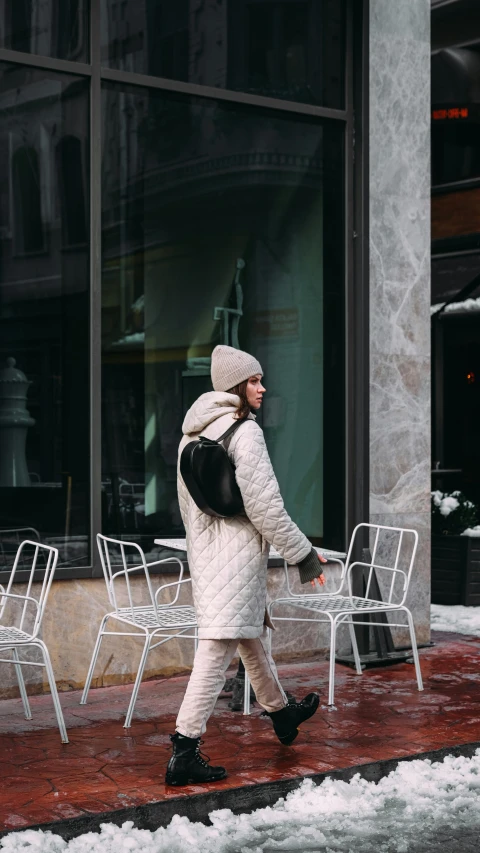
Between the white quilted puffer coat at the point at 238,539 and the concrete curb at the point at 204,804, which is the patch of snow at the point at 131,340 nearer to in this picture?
the white quilted puffer coat at the point at 238,539

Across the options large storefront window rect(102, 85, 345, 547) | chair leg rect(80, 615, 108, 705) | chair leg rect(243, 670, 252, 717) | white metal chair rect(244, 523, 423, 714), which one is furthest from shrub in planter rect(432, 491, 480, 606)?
chair leg rect(80, 615, 108, 705)

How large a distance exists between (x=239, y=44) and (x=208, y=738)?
453 cm

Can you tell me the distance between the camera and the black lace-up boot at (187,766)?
16.0 feet

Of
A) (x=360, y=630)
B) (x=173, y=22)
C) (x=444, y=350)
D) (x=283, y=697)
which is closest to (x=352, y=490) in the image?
(x=360, y=630)

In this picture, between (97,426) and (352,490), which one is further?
(352,490)

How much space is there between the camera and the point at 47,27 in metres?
7.06

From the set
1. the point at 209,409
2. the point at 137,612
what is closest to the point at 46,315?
the point at 137,612

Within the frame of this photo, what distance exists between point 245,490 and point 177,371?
296 centimetres

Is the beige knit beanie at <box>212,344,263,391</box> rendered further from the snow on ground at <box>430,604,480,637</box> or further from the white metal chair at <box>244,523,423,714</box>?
the snow on ground at <box>430,604,480,637</box>

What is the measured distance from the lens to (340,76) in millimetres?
8086

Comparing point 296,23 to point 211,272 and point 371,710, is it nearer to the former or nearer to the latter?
point 211,272

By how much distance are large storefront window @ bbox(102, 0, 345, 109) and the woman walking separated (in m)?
3.02

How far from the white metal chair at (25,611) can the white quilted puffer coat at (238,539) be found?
2.98 ft

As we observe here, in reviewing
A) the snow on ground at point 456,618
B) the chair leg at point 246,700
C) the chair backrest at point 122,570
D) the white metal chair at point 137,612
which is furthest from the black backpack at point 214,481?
the snow on ground at point 456,618
